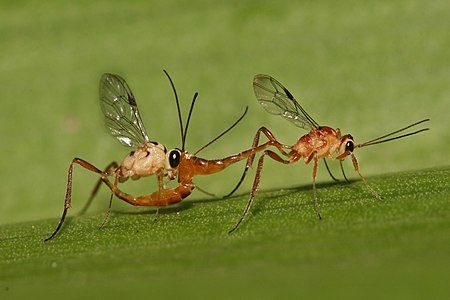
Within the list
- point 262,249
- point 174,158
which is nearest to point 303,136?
point 174,158

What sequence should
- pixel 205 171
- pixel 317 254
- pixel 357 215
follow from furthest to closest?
1. pixel 205 171
2. pixel 357 215
3. pixel 317 254

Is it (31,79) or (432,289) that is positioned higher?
(31,79)

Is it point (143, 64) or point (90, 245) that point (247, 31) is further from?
point (90, 245)

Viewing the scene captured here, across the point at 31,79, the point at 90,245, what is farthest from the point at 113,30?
the point at 90,245

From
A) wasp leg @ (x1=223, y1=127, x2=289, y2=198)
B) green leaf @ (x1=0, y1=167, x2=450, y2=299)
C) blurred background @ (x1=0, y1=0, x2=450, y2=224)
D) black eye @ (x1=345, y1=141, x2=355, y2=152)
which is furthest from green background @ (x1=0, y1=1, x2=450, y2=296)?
green leaf @ (x1=0, y1=167, x2=450, y2=299)

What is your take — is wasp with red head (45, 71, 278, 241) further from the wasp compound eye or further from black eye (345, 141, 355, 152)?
black eye (345, 141, 355, 152)

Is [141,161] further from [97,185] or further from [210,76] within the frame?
[210,76]

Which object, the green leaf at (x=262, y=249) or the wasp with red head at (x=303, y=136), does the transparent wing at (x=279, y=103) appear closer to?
the wasp with red head at (x=303, y=136)
